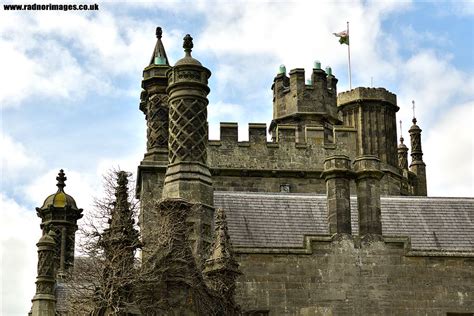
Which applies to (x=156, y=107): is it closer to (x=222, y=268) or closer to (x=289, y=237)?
(x=289, y=237)

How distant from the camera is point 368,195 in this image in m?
23.5

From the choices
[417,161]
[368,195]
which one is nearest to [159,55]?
[368,195]

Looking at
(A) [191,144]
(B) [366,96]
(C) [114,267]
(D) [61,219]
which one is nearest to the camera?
(C) [114,267]

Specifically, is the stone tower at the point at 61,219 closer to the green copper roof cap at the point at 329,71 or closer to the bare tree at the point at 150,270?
the green copper roof cap at the point at 329,71

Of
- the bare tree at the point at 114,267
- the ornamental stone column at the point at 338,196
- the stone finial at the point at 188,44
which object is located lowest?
the bare tree at the point at 114,267

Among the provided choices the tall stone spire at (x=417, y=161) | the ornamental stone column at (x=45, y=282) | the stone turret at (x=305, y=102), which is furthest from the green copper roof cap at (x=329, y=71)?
the ornamental stone column at (x=45, y=282)

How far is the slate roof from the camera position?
24.8 meters

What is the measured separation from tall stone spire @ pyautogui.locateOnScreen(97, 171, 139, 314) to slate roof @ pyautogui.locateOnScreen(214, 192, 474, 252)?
8.85 meters

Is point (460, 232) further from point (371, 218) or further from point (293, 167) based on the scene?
point (293, 167)

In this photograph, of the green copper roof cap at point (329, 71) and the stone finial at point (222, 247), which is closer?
the stone finial at point (222, 247)

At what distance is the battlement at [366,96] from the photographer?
3672cm

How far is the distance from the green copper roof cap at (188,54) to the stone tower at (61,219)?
12.4 m

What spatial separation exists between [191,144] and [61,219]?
13202mm

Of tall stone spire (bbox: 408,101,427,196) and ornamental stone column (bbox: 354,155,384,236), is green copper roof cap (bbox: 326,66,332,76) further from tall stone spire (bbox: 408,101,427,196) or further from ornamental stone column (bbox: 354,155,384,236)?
ornamental stone column (bbox: 354,155,384,236)
